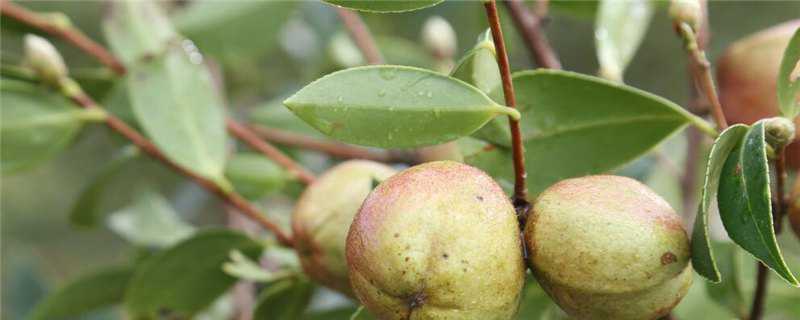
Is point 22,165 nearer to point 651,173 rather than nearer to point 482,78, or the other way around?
point 482,78

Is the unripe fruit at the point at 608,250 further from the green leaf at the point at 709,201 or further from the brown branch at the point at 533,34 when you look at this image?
the brown branch at the point at 533,34

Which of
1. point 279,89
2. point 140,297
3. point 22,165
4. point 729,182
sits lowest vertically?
point 279,89

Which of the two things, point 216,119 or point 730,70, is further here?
point 216,119

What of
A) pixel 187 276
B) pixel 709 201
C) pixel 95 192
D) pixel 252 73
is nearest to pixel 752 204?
pixel 709 201

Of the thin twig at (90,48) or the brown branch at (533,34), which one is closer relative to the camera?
the brown branch at (533,34)

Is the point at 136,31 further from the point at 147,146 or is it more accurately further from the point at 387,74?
the point at 387,74

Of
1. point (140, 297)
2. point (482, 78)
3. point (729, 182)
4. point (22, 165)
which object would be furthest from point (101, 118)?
point (729, 182)

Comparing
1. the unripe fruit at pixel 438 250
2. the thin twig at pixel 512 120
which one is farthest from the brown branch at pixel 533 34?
the unripe fruit at pixel 438 250

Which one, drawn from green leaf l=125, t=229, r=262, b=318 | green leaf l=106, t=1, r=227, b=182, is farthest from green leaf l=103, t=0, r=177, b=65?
green leaf l=125, t=229, r=262, b=318
